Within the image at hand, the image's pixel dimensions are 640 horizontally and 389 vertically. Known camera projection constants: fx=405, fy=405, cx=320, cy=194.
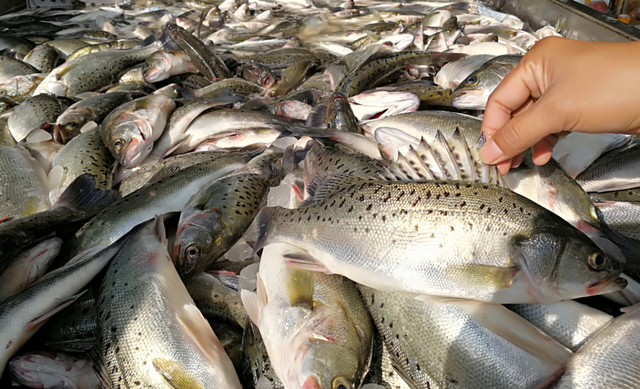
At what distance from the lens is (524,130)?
1.73 m

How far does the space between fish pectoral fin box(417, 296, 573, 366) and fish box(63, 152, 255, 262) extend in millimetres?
1773

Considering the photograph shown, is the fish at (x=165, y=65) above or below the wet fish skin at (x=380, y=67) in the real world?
below

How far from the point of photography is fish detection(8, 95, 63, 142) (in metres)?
3.69

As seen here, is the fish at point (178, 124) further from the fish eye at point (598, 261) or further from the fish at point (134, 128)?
the fish eye at point (598, 261)

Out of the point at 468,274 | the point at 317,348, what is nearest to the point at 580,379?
the point at 468,274

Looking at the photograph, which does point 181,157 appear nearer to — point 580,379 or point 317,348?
point 317,348

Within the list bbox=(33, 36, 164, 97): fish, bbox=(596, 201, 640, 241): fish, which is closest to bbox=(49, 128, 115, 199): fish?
bbox=(33, 36, 164, 97): fish

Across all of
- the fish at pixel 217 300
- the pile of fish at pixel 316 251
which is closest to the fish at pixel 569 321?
the pile of fish at pixel 316 251

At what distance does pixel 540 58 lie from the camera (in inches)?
72.6

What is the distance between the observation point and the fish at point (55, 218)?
7.35 ft

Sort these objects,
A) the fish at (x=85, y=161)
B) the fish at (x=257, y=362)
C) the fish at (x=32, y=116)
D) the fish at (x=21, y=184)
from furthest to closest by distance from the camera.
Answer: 1. the fish at (x=32, y=116)
2. the fish at (x=85, y=161)
3. the fish at (x=21, y=184)
4. the fish at (x=257, y=362)

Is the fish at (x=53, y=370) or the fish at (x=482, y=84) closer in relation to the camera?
the fish at (x=53, y=370)

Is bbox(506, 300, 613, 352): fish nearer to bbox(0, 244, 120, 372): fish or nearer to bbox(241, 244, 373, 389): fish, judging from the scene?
bbox(241, 244, 373, 389): fish

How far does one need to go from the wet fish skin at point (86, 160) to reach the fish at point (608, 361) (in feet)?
10.1
